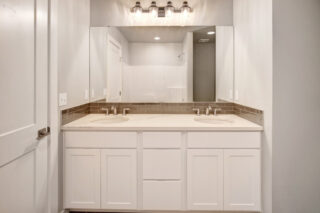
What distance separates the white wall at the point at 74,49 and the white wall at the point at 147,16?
14 cm

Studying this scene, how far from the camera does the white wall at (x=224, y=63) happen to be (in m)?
2.58

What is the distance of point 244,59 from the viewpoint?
2.28m

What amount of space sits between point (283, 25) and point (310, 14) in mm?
214

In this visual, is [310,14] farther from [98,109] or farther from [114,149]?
[98,109]

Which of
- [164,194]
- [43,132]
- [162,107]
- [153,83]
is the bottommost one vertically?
[164,194]

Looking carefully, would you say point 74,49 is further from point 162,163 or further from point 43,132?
point 162,163

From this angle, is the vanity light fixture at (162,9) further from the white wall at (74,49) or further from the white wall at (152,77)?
the white wall at (74,49)

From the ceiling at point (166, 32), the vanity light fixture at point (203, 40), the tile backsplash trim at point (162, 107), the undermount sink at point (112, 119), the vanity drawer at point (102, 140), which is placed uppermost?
the ceiling at point (166, 32)

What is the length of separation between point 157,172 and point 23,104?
3.69 ft

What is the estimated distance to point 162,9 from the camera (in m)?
2.59

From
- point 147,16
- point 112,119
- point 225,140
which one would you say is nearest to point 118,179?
point 112,119

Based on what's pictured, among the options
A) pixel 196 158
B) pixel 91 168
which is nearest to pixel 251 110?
pixel 196 158

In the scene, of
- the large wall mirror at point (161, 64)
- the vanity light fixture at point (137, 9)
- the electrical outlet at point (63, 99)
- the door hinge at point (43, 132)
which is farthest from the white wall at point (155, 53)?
the door hinge at point (43, 132)

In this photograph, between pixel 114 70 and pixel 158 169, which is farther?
pixel 114 70
